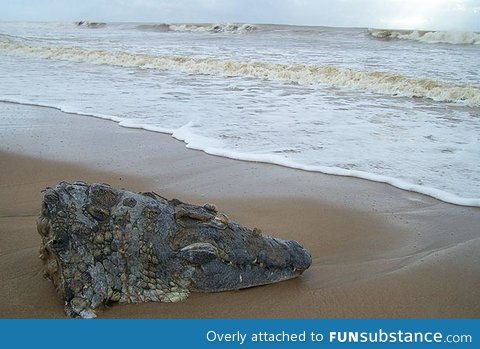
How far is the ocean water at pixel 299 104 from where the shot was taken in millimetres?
6102

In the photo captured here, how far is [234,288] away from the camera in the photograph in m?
2.97

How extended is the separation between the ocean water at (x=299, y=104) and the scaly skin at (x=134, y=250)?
288cm

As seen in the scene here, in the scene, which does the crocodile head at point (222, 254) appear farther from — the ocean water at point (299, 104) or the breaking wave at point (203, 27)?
the breaking wave at point (203, 27)

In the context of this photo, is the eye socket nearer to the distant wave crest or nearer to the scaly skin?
the scaly skin

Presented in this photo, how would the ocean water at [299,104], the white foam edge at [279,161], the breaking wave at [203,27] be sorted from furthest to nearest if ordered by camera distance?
the breaking wave at [203,27], the ocean water at [299,104], the white foam edge at [279,161]

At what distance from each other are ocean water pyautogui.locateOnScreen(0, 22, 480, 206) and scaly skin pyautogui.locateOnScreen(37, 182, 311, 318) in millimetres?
2880

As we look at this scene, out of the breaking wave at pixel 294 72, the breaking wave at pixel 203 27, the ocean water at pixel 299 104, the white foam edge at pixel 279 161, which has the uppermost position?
the breaking wave at pixel 203 27

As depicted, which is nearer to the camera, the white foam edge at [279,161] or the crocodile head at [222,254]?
the crocodile head at [222,254]

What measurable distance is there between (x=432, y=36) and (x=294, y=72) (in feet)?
67.0

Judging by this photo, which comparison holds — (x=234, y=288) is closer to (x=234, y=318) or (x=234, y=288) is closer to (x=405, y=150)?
(x=234, y=318)

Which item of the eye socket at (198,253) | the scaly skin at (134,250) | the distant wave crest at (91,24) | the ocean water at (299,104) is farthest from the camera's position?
the distant wave crest at (91,24)

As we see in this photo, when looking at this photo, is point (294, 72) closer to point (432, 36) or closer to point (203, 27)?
point (432, 36)

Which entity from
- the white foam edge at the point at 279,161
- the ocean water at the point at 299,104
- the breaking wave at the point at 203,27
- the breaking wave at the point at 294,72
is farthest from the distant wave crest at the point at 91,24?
the white foam edge at the point at 279,161

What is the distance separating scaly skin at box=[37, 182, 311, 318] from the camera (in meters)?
2.66
